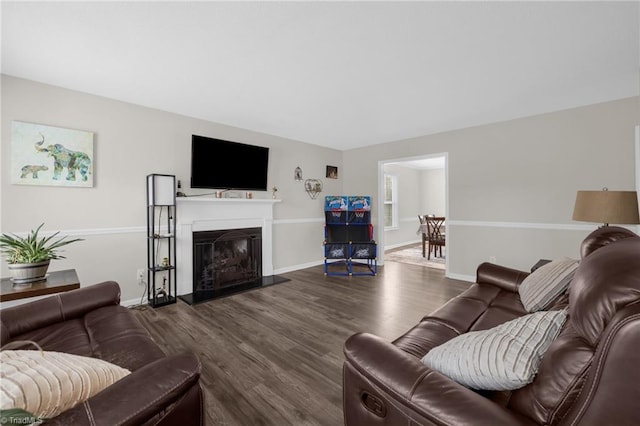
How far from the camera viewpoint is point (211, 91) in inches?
113

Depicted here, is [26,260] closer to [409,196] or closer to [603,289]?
[603,289]

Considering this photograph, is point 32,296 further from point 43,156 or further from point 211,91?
point 211,91


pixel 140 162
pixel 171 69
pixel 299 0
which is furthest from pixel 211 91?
pixel 299 0

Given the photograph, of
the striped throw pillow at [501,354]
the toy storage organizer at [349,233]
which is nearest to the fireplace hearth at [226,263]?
the toy storage organizer at [349,233]

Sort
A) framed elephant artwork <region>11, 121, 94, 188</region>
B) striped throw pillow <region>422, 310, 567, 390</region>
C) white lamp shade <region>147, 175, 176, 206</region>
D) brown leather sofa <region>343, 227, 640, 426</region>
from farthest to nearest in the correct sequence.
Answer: white lamp shade <region>147, 175, 176, 206</region> → framed elephant artwork <region>11, 121, 94, 188</region> → striped throw pillow <region>422, 310, 567, 390</region> → brown leather sofa <region>343, 227, 640, 426</region>

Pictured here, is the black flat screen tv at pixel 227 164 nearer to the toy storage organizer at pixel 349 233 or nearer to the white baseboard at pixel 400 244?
the toy storage organizer at pixel 349 233

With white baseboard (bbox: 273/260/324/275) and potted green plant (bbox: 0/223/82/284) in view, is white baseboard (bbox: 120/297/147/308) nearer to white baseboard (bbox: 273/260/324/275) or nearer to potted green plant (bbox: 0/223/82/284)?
potted green plant (bbox: 0/223/82/284)

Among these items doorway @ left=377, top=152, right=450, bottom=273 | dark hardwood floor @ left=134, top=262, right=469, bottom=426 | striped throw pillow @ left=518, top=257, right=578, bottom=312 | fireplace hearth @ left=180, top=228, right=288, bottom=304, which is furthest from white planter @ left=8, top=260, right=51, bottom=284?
doorway @ left=377, top=152, right=450, bottom=273

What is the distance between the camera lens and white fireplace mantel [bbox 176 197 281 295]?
353cm

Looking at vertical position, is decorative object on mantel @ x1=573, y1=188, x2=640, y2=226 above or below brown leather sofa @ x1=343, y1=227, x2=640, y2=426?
above

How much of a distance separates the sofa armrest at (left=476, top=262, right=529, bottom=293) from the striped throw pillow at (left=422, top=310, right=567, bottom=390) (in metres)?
1.25

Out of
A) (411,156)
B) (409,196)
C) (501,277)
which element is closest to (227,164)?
(411,156)

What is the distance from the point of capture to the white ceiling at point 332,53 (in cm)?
171

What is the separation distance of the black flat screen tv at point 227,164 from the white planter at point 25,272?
1.86 metres
